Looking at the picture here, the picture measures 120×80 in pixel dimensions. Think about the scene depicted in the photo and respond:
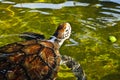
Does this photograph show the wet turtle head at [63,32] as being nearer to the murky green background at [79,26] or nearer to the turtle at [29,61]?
the murky green background at [79,26]

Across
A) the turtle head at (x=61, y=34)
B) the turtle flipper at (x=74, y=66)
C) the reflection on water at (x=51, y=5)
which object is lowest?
the turtle flipper at (x=74, y=66)

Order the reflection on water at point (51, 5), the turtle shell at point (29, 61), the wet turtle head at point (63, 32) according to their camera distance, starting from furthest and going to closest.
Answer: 1. the reflection on water at point (51, 5)
2. the wet turtle head at point (63, 32)
3. the turtle shell at point (29, 61)

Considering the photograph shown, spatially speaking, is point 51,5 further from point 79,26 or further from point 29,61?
point 29,61

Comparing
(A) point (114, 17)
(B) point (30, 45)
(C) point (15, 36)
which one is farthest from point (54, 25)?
(B) point (30, 45)

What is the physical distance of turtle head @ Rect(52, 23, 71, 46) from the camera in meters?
5.89

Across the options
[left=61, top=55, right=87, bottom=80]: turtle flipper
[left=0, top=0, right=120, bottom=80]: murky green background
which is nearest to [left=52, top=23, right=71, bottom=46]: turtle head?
[left=0, top=0, right=120, bottom=80]: murky green background

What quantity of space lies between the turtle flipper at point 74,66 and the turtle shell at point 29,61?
43 centimetres

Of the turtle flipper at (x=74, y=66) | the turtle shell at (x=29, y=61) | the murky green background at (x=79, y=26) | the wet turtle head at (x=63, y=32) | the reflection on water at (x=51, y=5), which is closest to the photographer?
the turtle shell at (x=29, y=61)

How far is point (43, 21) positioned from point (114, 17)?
167cm

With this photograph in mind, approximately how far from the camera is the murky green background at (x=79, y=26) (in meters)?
5.84

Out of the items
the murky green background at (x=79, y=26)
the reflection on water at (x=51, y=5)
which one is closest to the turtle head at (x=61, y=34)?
the murky green background at (x=79, y=26)

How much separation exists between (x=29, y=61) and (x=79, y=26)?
2.69 m

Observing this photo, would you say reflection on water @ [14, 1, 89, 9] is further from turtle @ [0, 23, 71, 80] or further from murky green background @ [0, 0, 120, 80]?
turtle @ [0, 23, 71, 80]

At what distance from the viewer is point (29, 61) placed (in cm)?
457
